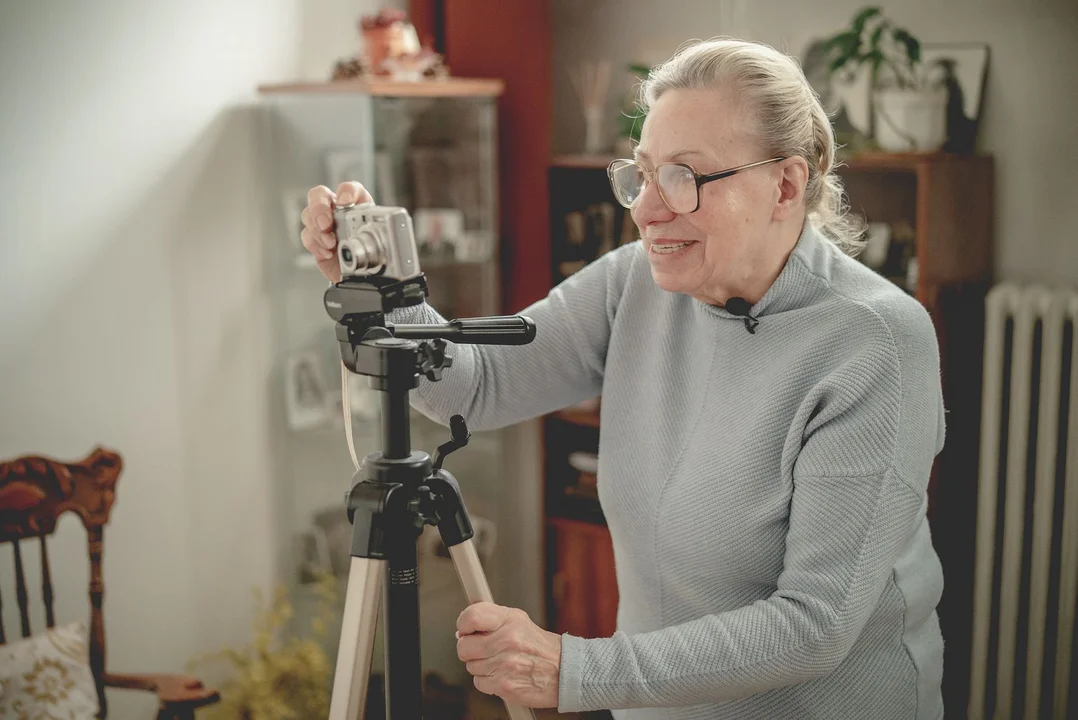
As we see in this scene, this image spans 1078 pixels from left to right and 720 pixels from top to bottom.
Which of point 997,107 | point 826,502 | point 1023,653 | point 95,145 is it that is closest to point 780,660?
point 826,502

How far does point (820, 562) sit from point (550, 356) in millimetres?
537

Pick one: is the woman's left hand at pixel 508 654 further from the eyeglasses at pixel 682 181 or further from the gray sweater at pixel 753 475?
the eyeglasses at pixel 682 181

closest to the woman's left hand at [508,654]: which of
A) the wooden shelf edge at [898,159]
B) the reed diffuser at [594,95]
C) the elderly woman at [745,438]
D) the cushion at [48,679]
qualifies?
the elderly woman at [745,438]

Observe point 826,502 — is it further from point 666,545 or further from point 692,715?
point 692,715

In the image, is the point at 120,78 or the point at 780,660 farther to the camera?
the point at 120,78

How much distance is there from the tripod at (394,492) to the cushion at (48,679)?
3.40 ft

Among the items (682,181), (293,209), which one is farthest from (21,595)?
(682,181)

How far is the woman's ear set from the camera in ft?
4.35

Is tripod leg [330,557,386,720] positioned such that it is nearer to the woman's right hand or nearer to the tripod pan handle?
the tripod pan handle

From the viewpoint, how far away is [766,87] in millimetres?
1281

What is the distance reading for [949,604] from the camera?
258cm

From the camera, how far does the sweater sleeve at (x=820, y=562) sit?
1.13m

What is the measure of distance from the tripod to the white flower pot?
157 cm

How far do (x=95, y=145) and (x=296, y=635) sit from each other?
137cm
